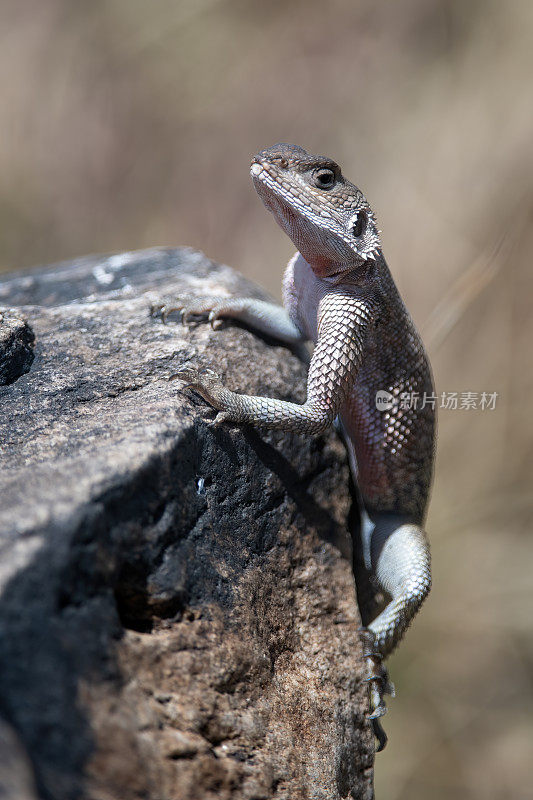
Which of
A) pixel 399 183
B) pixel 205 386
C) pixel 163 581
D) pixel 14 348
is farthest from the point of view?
pixel 399 183

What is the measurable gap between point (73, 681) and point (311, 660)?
3.70ft

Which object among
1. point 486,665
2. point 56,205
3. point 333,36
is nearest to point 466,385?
point 486,665

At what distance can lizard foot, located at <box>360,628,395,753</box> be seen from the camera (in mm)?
2533

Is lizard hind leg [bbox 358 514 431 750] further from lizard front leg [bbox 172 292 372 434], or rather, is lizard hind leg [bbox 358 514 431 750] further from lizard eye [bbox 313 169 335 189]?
lizard eye [bbox 313 169 335 189]

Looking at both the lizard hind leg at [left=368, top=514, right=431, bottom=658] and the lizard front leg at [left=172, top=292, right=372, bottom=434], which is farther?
the lizard hind leg at [left=368, top=514, right=431, bottom=658]

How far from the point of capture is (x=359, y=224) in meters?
2.79

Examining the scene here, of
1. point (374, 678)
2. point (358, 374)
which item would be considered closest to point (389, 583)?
point (374, 678)

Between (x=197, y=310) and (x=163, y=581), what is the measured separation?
1313 mm

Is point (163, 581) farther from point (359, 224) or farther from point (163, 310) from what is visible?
point (359, 224)

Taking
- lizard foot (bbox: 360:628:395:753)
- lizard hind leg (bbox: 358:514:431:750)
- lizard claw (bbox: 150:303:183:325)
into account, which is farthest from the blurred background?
lizard claw (bbox: 150:303:183:325)

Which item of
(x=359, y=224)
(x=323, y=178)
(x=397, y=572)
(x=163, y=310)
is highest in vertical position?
(x=323, y=178)

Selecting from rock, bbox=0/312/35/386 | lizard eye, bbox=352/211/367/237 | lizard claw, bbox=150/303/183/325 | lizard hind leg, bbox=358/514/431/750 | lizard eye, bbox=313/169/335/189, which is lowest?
lizard hind leg, bbox=358/514/431/750

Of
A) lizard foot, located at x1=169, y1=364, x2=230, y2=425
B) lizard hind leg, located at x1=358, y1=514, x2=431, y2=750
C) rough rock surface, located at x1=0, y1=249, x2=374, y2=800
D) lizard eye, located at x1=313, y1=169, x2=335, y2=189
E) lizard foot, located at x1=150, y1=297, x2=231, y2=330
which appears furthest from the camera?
lizard foot, located at x1=150, y1=297, x2=231, y2=330

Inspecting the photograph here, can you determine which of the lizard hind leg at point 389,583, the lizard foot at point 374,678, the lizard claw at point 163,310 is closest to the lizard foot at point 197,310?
the lizard claw at point 163,310
